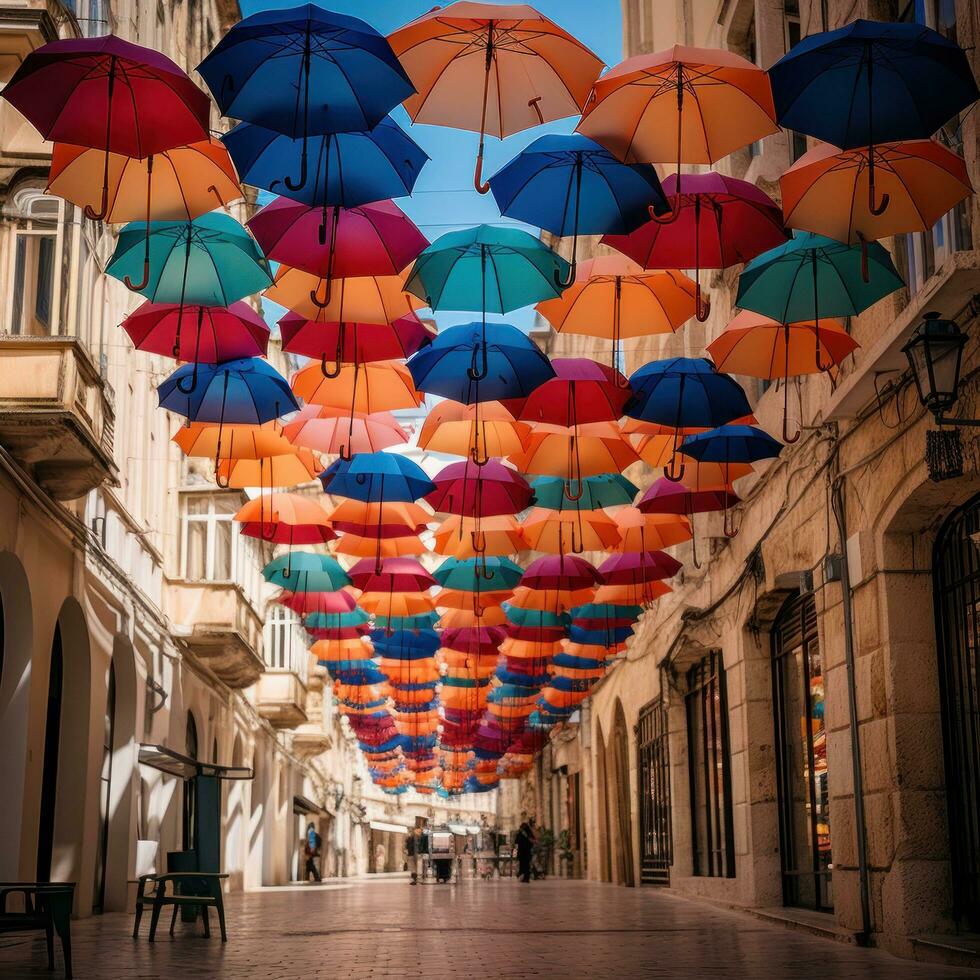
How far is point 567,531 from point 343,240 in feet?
27.4

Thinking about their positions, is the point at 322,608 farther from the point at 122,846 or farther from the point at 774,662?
the point at 774,662

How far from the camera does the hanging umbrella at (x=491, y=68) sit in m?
9.15

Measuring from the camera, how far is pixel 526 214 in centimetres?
1034

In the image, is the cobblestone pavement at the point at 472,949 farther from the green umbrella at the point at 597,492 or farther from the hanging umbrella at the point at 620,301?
the hanging umbrella at the point at 620,301

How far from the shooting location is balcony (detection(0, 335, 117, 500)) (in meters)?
14.0

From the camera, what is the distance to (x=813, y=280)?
36.9ft

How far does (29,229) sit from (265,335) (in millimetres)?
4088

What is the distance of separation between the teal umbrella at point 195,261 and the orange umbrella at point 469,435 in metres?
3.38

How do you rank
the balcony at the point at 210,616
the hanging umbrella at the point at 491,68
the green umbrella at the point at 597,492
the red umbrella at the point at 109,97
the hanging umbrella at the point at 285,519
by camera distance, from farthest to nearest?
1. the balcony at the point at 210,616
2. the hanging umbrella at the point at 285,519
3. the green umbrella at the point at 597,492
4. the hanging umbrella at the point at 491,68
5. the red umbrella at the point at 109,97

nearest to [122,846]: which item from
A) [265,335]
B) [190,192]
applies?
[265,335]

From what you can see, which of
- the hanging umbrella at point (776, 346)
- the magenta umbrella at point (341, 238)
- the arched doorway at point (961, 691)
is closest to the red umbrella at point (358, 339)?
the magenta umbrella at point (341, 238)

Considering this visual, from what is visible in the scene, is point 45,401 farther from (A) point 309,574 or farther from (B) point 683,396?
(A) point 309,574

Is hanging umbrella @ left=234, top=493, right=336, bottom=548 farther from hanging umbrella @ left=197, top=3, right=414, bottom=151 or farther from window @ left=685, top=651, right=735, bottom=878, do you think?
hanging umbrella @ left=197, top=3, right=414, bottom=151

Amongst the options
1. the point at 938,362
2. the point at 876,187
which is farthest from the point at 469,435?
the point at 938,362
